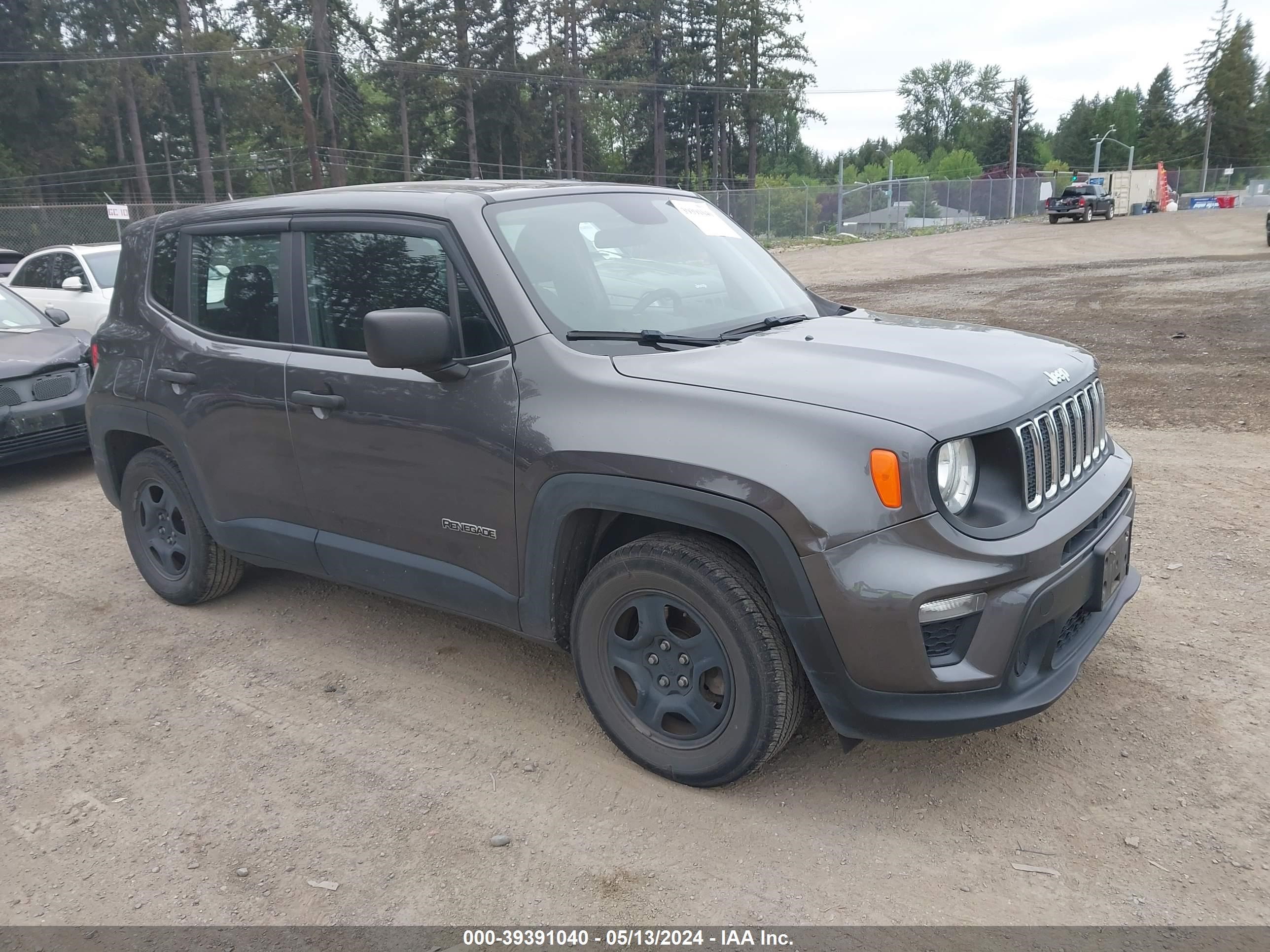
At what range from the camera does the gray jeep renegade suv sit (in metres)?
2.72

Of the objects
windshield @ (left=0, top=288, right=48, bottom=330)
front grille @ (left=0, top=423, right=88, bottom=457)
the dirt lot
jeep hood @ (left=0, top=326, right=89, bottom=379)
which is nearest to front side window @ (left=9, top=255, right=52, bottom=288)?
windshield @ (left=0, top=288, right=48, bottom=330)

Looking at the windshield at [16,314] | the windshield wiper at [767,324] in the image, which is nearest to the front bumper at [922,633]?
the windshield wiper at [767,324]

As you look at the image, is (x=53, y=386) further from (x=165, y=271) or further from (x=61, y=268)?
(x=61, y=268)

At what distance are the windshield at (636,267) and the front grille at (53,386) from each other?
5562mm

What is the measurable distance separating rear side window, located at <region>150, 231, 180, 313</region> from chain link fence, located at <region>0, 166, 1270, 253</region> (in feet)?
84.2

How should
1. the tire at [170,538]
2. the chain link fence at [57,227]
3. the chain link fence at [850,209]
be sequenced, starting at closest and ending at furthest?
the tire at [170,538] → the chain link fence at [57,227] → the chain link fence at [850,209]

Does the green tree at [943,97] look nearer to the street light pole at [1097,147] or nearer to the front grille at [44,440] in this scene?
the street light pole at [1097,147]

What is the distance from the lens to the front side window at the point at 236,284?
4.11 m

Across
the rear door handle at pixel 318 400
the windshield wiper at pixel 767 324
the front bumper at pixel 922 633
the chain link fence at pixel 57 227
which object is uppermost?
the chain link fence at pixel 57 227

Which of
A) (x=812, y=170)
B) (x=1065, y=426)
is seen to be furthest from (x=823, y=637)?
(x=812, y=170)

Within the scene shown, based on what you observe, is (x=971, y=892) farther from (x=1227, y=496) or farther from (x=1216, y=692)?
(x=1227, y=496)

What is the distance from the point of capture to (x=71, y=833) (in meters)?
3.17

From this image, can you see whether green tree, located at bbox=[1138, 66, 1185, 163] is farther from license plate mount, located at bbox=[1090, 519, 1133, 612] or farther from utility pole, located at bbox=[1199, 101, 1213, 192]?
license plate mount, located at bbox=[1090, 519, 1133, 612]

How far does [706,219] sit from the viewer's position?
4316 millimetres
